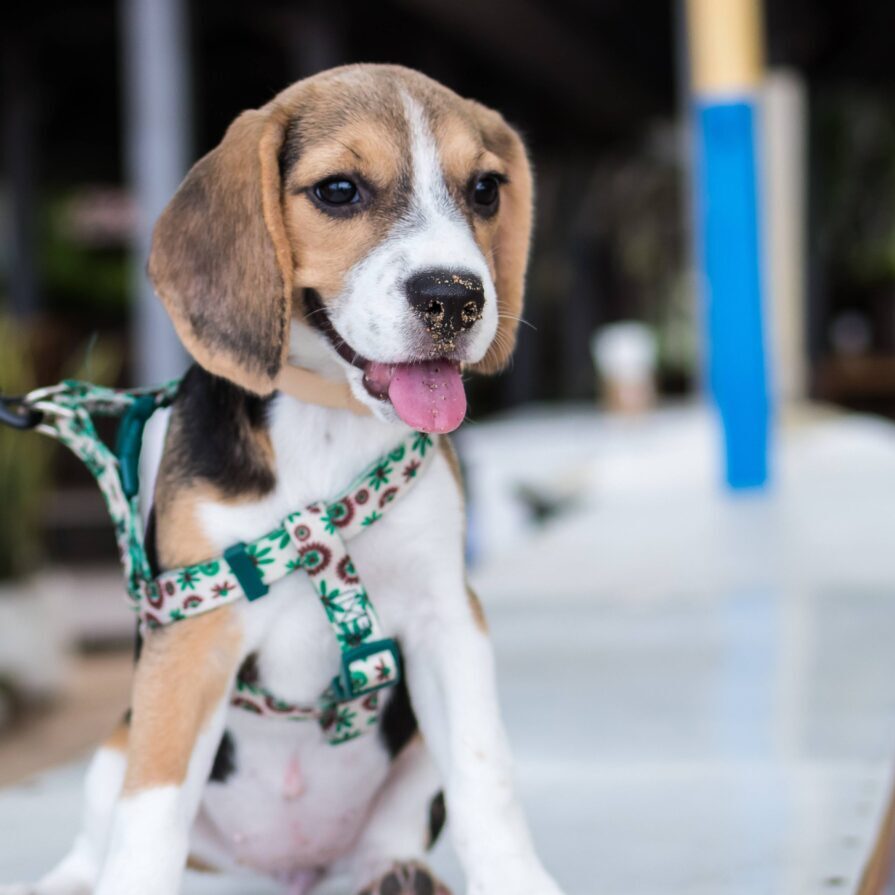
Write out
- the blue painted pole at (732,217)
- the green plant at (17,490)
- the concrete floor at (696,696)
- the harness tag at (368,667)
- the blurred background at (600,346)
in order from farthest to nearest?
the green plant at (17,490) → the blue painted pole at (732,217) → the blurred background at (600,346) → the concrete floor at (696,696) → the harness tag at (368,667)

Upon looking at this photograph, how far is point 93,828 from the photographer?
1318 mm

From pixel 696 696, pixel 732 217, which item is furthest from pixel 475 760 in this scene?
pixel 732 217

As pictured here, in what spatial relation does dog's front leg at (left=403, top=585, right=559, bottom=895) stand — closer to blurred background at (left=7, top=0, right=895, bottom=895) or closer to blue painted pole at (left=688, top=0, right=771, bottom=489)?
blurred background at (left=7, top=0, right=895, bottom=895)

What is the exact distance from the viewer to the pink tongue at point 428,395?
3.68 feet

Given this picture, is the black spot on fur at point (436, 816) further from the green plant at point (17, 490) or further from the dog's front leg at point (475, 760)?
the green plant at point (17, 490)

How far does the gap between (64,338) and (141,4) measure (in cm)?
272

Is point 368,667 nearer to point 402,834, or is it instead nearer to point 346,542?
point 346,542

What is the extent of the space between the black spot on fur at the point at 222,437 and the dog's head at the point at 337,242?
0.07 metres

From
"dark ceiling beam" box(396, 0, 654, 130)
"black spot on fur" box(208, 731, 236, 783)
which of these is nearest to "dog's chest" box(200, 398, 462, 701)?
"black spot on fur" box(208, 731, 236, 783)

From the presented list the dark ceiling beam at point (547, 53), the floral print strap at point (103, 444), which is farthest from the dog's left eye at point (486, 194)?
the dark ceiling beam at point (547, 53)

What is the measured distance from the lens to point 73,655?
213 inches

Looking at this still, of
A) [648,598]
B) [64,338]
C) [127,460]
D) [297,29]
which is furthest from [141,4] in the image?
[127,460]

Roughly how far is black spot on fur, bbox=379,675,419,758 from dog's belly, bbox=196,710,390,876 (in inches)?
0.5

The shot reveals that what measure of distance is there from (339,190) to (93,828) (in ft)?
2.26
